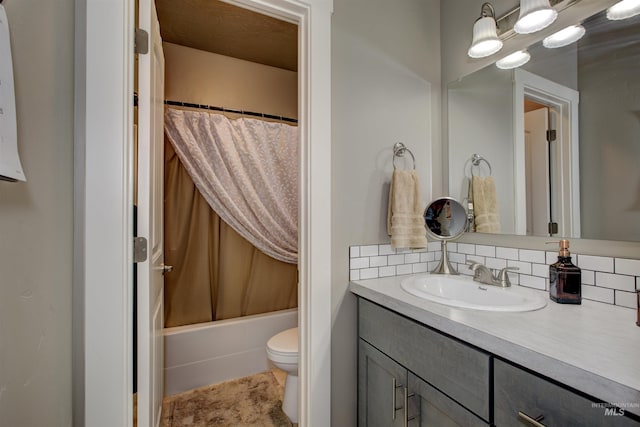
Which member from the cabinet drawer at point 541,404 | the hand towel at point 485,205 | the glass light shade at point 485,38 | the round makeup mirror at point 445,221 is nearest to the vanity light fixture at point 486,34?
the glass light shade at point 485,38

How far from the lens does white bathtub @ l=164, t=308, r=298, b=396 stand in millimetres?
1914

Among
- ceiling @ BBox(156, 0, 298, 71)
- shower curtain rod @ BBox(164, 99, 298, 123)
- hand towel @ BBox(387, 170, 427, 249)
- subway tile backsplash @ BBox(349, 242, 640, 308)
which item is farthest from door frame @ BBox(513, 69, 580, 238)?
shower curtain rod @ BBox(164, 99, 298, 123)

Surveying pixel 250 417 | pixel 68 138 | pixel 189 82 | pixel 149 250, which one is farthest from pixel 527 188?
pixel 189 82

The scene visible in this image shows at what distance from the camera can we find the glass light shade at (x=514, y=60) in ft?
4.02

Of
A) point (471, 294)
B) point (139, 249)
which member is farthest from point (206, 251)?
point (471, 294)

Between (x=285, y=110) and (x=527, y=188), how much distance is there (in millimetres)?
1960

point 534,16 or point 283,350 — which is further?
point 283,350

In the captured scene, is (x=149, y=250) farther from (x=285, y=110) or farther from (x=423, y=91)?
(x=285, y=110)

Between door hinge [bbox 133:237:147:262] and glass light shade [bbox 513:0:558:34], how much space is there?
1.68 metres

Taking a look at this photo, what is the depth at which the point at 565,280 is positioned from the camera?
98 cm

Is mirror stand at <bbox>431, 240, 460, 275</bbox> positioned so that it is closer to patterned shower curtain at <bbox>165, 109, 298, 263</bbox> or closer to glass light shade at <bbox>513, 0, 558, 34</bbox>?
glass light shade at <bbox>513, 0, 558, 34</bbox>

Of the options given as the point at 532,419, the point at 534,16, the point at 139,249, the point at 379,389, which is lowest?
the point at 379,389

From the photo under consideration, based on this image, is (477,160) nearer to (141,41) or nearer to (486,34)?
(486,34)

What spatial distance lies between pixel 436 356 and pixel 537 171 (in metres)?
0.89
